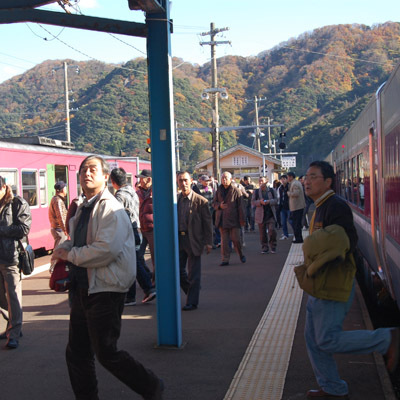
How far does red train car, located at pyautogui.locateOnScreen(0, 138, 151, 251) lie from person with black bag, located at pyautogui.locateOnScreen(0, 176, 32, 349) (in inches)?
320

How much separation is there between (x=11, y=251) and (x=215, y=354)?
238cm

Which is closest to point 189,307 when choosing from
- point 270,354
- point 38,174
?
point 270,354

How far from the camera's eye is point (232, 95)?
3359 inches

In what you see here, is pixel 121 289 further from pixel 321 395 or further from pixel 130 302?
pixel 130 302

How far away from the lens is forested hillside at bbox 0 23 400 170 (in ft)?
211

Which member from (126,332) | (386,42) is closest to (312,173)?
(126,332)

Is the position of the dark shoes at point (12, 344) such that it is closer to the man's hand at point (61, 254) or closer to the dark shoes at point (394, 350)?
the man's hand at point (61, 254)

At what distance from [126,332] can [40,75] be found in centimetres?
7160

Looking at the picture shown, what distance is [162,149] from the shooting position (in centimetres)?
612

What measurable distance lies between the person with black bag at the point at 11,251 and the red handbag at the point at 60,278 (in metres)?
2.09

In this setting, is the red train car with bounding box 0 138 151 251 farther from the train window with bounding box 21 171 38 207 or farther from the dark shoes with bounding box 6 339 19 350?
the dark shoes with bounding box 6 339 19 350

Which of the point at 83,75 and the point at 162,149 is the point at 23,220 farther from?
the point at 83,75

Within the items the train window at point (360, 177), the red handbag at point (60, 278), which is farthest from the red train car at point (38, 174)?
the red handbag at point (60, 278)

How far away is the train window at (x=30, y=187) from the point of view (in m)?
15.1
